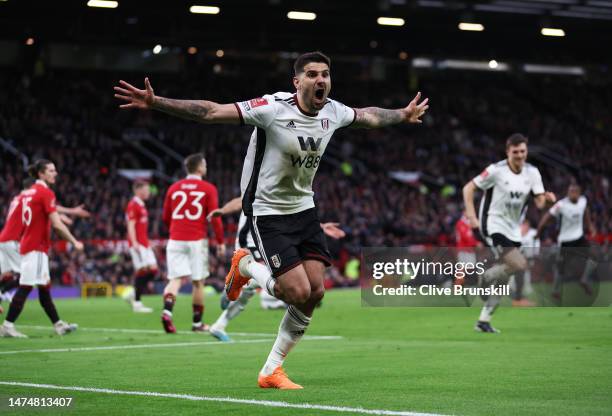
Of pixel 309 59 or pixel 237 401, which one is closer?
pixel 237 401

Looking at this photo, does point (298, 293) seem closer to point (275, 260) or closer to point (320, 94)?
point (275, 260)

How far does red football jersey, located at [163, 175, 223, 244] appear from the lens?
1395 cm

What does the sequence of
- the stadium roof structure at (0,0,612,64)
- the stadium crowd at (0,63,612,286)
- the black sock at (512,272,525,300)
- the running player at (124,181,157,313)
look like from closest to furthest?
the running player at (124,181,157,313) < the black sock at (512,272,525,300) < the stadium crowd at (0,63,612,286) < the stadium roof structure at (0,0,612,64)

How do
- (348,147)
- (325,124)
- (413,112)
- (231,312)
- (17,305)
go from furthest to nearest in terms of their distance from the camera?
(348,147) < (17,305) < (231,312) < (413,112) < (325,124)

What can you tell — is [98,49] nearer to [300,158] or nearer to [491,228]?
[491,228]

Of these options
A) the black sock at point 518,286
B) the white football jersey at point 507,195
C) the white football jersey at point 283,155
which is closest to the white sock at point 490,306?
the white football jersey at point 507,195

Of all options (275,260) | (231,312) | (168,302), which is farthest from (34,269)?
(275,260)

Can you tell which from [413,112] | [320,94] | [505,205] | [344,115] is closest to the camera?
[320,94]

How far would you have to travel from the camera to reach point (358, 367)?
8.88 metres

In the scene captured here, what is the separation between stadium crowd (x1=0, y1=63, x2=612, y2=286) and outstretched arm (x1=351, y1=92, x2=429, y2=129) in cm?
2076

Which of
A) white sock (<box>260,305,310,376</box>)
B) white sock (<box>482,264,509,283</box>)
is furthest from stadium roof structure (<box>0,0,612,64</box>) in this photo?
white sock (<box>260,305,310,376</box>)

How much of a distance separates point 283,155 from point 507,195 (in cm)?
678

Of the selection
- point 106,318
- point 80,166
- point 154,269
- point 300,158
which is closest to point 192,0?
point 80,166

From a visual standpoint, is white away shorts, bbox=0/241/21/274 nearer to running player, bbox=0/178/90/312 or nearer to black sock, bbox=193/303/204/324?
running player, bbox=0/178/90/312
